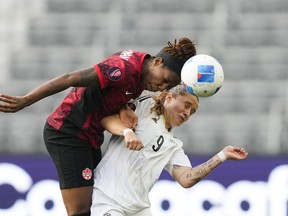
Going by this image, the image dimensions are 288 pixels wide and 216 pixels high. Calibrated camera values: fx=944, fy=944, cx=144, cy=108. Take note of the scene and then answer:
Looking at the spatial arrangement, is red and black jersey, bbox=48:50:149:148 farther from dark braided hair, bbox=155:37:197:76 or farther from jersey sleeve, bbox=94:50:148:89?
dark braided hair, bbox=155:37:197:76

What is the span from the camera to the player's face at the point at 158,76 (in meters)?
5.97

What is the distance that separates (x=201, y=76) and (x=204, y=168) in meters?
0.61

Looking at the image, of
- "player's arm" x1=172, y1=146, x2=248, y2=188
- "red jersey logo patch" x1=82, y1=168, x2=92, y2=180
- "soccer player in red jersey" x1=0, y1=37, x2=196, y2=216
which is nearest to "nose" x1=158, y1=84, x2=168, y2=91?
"soccer player in red jersey" x1=0, y1=37, x2=196, y2=216

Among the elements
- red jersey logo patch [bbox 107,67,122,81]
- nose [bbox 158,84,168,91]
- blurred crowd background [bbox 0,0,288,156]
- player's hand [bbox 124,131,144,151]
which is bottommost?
blurred crowd background [bbox 0,0,288,156]

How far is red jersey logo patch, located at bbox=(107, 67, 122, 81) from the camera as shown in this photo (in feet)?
19.3

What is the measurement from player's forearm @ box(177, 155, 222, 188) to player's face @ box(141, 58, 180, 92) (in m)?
0.55

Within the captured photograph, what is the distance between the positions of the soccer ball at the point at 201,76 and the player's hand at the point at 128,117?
43cm

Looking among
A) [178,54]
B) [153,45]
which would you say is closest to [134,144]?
[178,54]

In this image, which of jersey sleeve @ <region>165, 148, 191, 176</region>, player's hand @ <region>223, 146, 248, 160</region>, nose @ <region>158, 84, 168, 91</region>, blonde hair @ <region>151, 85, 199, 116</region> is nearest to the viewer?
player's hand @ <region>223, 146, 248, 160</region>

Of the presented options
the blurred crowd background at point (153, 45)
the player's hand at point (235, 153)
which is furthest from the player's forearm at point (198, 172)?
the blurred crowd background at point (153, 45)

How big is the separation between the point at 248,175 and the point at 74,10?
14.3 ft

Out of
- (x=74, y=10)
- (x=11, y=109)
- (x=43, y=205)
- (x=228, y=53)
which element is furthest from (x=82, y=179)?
(x=74, y=10)

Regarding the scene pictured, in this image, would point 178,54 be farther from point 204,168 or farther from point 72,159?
point 72,159

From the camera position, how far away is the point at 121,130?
5969mm
